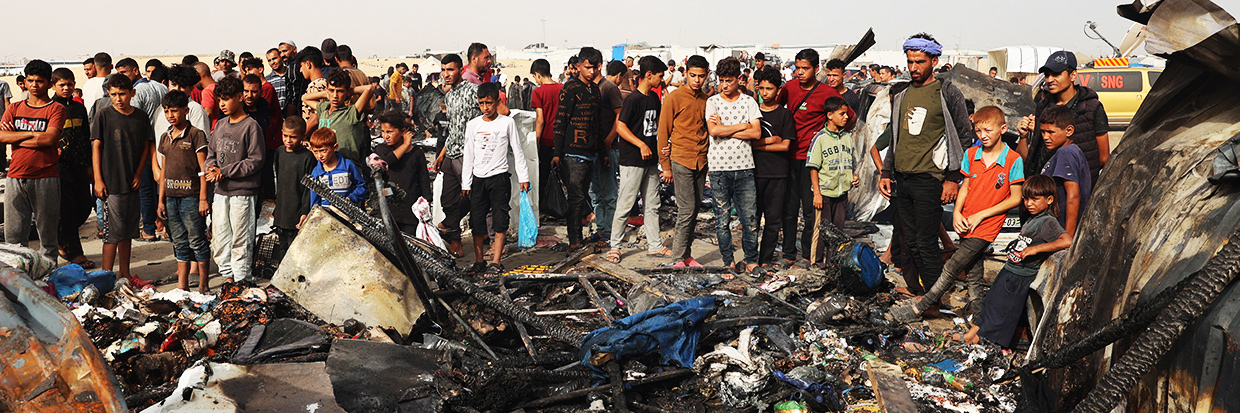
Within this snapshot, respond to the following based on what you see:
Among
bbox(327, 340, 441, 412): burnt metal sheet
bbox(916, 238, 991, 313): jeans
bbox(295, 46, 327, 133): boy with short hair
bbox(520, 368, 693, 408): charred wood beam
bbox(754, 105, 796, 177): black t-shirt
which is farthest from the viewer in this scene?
bbox(295, 46, 327, 133): boy with short hair

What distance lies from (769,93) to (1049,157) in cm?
237

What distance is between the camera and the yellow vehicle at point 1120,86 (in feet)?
52.9

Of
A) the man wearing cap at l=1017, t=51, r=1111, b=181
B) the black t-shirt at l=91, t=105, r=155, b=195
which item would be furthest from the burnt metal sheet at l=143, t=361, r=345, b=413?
the man wearing cap at l=1017, t=51, r=1111, b=181

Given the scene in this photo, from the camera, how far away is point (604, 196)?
8750mm

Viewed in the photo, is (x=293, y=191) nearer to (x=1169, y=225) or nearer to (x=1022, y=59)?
(x=1169, y=225)

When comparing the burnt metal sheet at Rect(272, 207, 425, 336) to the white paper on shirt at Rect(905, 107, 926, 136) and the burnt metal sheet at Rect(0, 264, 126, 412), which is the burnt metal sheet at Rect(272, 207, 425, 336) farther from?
the white paper on shirt at Rect(905, 107, 926, 136)

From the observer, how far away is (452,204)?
8102 millimetres

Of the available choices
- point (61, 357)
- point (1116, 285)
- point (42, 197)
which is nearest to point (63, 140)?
point (42, 197)

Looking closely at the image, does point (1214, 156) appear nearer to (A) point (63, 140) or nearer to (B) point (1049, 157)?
(B) point (1049, 157)

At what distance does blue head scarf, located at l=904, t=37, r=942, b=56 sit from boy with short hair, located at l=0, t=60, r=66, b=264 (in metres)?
6.73

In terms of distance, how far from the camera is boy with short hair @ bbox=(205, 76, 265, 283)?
20.3 ft

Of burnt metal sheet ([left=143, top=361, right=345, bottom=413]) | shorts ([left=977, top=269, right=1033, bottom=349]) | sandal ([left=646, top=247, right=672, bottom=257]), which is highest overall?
shorts ([left=977, top=269, right=1033, bottom=349])

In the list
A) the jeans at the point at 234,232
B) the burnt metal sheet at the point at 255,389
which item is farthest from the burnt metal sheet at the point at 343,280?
the jeans at the point at 234,232

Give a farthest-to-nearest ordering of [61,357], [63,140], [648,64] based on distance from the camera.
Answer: [648,64] < [63,140] < [61,357]
